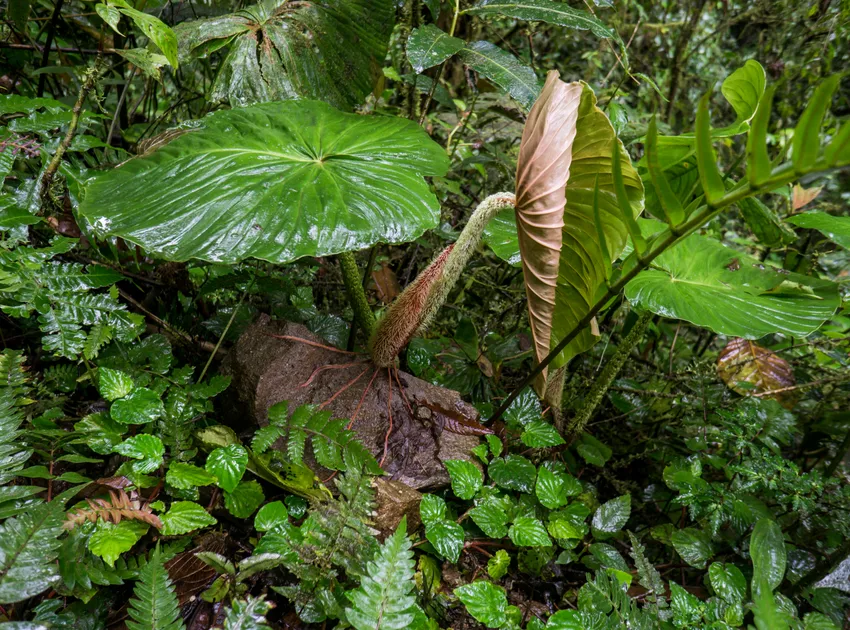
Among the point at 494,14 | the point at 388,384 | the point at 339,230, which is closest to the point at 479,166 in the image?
the point at 494,14

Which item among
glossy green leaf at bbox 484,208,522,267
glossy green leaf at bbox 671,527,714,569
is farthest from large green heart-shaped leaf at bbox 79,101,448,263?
glossy green leaf at bbox 671,527,714,569

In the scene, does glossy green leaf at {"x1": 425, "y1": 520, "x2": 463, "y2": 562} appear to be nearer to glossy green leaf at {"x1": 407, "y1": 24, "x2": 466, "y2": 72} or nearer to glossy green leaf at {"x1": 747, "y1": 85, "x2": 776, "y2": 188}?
glossy green leaf at {"x1": 747, "y1": 85, "x2": 776, "y2": 188}

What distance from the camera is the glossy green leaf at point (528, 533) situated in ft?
3.63

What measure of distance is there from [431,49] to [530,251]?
727 mm

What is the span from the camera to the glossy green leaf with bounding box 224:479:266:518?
103cm

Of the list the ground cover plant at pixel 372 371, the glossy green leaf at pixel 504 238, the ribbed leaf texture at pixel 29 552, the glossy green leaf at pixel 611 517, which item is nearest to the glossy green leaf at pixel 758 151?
the ground cover plant at pixel 372 371

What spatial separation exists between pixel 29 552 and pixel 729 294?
1.52 metres

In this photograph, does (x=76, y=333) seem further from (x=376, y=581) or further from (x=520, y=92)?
(x=520, y=92)

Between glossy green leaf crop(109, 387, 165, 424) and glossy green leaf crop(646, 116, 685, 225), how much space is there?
105 cm

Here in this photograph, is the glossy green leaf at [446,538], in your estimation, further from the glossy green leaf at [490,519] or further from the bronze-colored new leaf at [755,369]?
the bronze-colored new leaf at [755,369]

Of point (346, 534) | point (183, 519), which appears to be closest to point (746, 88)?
point (346, 534)

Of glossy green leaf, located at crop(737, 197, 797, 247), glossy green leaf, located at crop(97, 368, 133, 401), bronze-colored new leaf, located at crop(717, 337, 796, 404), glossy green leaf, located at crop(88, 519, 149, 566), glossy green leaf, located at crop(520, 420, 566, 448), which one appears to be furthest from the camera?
bronze-colored new leaf, located at crop(717, 337, 796, 404)

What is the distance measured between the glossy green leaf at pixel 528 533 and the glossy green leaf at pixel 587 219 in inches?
14.7

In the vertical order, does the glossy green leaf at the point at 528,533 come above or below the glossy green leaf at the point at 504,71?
below
